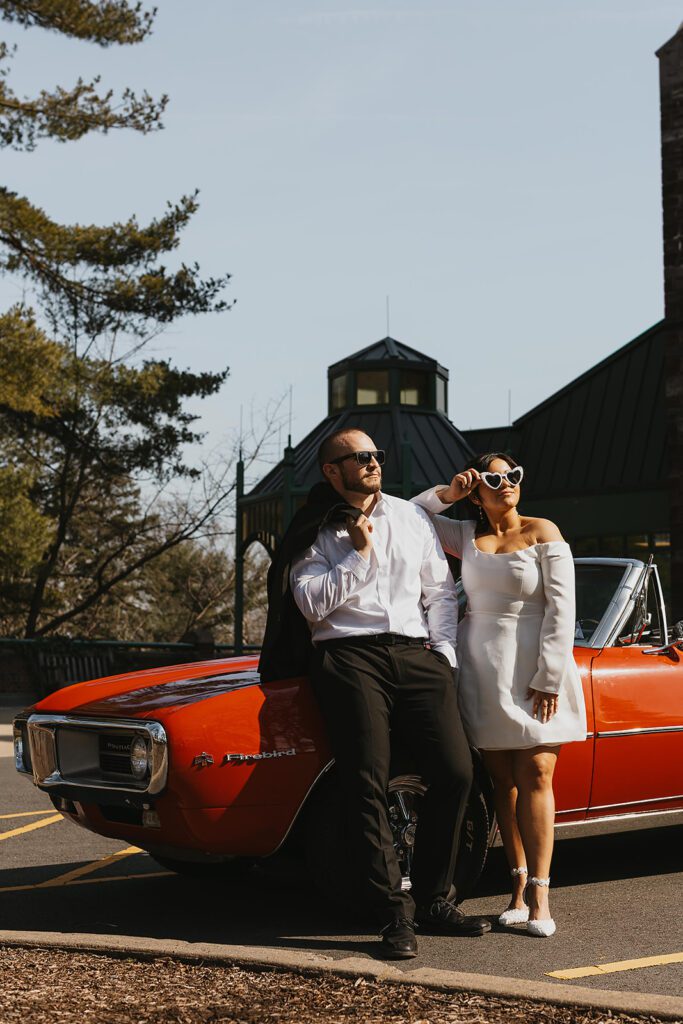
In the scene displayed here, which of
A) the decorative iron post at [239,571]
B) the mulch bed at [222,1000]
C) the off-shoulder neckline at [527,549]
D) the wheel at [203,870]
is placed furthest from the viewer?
the decorative iron post at [239,571]

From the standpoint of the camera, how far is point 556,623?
5.48m

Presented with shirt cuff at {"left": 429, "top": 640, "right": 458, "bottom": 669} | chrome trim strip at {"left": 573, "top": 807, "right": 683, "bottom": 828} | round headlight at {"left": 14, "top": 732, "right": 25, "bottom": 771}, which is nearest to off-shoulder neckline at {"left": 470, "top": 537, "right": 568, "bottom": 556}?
shirt cuff at {"left": 429, "top": 640, "right": 458, "bottom": 669}

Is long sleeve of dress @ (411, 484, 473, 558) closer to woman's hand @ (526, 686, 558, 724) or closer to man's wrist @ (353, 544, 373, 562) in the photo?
man's wrist @ (353, 544, 373, 562)

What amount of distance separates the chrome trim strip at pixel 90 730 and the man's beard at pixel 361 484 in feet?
4.07

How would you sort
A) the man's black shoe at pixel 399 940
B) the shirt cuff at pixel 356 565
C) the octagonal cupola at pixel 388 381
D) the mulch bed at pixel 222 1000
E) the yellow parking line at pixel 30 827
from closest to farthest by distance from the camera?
the mulch bed at pixel 222 1000 → the man's black shoe at pixel 399 940 → the shirt cuff at pixel 356 565 → the yellow parking line at pixel 30 827 → the octagonal cupola at pixel 388 381

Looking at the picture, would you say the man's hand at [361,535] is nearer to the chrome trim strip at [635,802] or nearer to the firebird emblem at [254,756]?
the firebird emblem at [254,756]

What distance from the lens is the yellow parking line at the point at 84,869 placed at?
6852 millimetres

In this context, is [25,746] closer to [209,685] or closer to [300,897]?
[209,685]

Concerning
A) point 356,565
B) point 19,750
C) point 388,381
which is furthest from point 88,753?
point 388,381

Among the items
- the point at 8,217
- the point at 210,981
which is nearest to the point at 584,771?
the point at 210,981

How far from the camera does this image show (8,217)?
25.0 metres

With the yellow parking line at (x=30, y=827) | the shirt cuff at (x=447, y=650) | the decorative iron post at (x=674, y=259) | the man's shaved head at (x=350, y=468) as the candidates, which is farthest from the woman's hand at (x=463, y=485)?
the decorative iron post at (x=674, y=259)

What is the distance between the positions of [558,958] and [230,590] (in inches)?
1540

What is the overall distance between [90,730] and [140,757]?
0.39m
